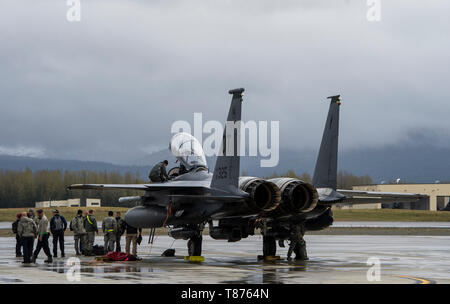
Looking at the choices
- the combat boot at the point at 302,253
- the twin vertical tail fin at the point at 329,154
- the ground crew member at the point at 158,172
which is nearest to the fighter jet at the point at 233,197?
the twin vertical tail fin at the point at 329,154

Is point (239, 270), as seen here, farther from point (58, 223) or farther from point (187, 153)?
point (58, 223)

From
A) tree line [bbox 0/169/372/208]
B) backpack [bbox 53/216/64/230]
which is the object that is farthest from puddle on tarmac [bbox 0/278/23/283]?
tree line [bbox 0/169/372/208]

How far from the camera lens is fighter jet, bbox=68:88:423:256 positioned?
19.7 m

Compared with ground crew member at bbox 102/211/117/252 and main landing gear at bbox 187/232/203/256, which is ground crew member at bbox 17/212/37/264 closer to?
ground crew member at bbox 102/211/117/252

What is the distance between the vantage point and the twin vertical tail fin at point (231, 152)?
64.2 feet

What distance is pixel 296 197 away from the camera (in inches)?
810

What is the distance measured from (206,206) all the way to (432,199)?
270 ft

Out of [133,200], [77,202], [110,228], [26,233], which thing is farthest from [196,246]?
[77,202]

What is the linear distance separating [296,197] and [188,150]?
15.0ft

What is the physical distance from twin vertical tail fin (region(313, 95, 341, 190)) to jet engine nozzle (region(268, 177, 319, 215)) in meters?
1.61
